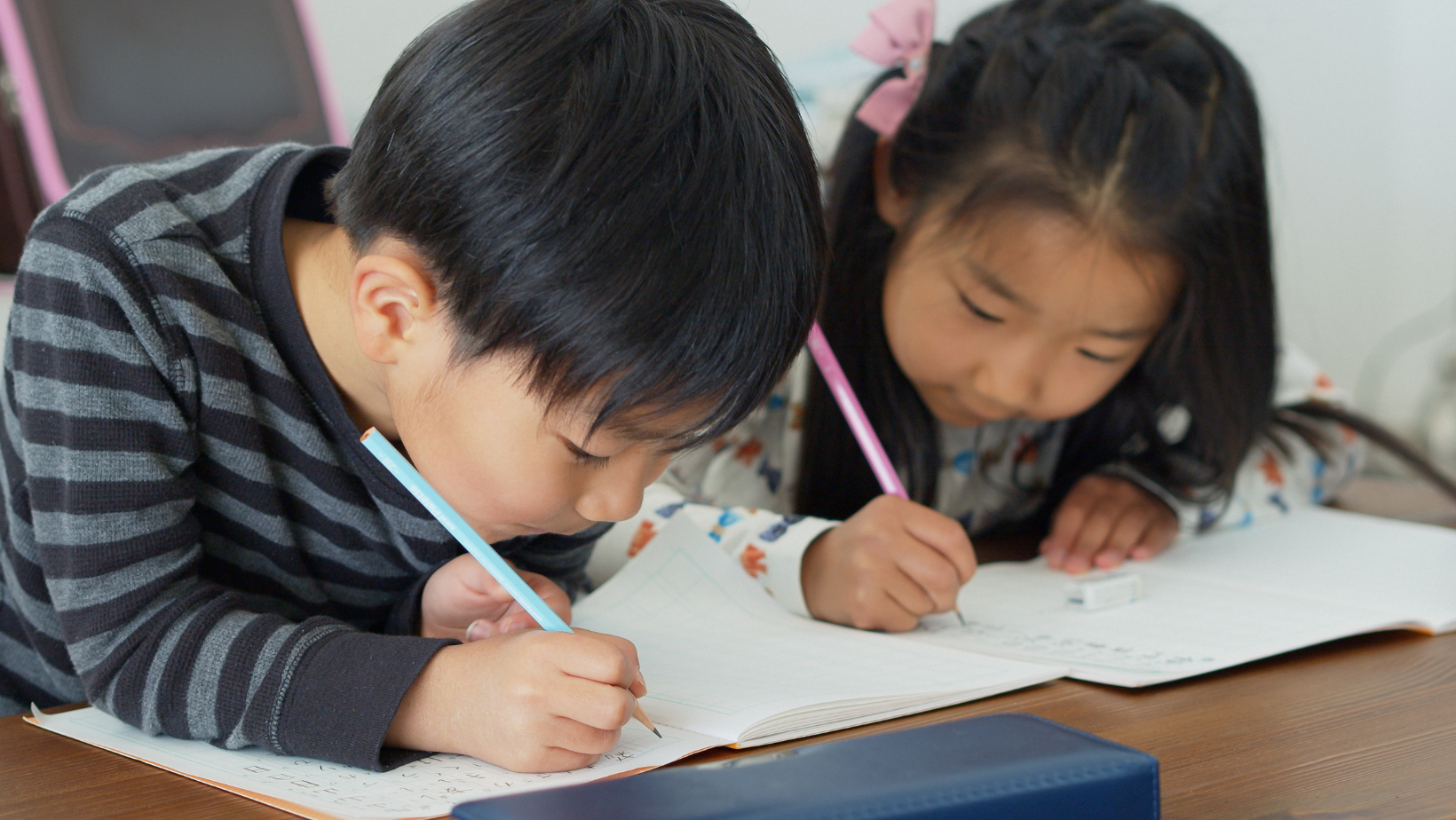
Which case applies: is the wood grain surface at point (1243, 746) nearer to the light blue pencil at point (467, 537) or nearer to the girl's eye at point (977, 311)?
the light blue pencil at point (467, 537)

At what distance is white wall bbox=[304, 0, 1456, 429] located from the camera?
1.83 meters

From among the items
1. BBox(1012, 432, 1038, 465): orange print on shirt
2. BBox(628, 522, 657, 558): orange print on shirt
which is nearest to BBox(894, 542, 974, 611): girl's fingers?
BBox(628, 522, 657, 558): orange print on shirt

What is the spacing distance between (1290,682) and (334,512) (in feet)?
1.58

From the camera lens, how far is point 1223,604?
0.72 meters

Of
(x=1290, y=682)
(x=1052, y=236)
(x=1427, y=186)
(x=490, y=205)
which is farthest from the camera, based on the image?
(x=1427, y=186)

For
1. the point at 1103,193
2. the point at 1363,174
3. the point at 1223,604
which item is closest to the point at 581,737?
the point at 1223,604

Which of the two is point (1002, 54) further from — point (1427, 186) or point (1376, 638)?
point (1427, 186)

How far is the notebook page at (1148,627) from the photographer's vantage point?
59cm

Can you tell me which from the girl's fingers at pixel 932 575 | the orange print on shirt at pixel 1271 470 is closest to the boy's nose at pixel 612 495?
the girl's fingers at pixel 932 575

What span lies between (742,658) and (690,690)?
0.06m

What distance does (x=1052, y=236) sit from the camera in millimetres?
812

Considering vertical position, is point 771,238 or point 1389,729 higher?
point 771,238

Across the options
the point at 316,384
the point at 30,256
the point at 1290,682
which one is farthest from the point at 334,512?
the point at 1290,682

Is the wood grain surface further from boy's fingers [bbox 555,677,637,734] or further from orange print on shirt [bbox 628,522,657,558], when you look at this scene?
orange print on shirt [bbox 628,522,657,558]
